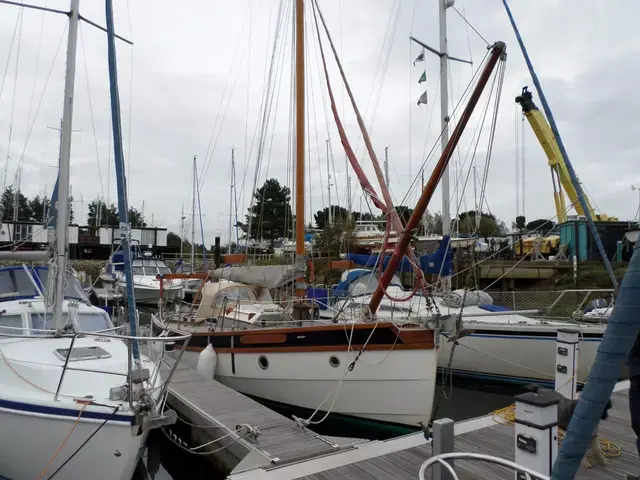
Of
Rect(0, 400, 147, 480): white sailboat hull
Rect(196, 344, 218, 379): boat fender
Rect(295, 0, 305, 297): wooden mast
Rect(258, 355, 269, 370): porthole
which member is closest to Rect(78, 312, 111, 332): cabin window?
Rect(196, 344, 218, 379): boat fender

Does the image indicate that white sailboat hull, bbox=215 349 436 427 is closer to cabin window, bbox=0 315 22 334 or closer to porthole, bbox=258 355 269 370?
porthole, bbox=258 355 269 370

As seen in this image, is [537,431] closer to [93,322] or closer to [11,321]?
[93,322]

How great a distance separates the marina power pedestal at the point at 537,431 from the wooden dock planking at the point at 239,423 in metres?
2.64

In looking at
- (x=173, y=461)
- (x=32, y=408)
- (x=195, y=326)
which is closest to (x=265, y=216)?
(x=195, y=326)

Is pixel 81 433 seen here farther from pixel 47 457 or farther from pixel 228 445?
pixel 228 445

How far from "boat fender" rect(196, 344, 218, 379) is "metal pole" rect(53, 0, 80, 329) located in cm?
345

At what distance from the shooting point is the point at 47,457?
5230 millimetres

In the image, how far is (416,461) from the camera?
524 cm

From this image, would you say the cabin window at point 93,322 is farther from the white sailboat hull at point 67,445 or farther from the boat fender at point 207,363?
the white sailboat hull at point 67,445

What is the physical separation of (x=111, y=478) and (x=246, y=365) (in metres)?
4.52

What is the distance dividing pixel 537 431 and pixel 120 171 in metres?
6.29

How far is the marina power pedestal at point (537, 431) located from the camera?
3.55 meters

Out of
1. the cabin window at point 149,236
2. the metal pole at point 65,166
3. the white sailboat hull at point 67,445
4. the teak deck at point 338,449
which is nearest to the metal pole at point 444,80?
the teak deck at point 338,449

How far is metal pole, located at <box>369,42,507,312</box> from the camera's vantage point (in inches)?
268
